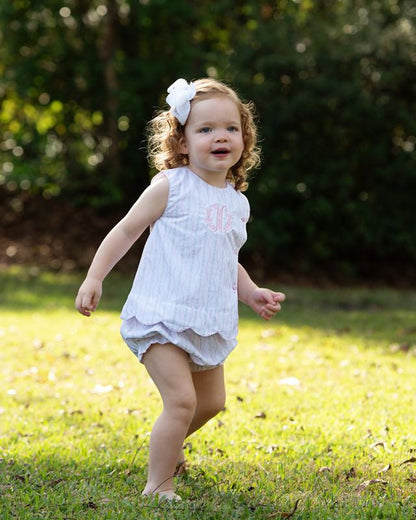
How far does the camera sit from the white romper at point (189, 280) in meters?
3.37

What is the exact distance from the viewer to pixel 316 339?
7.41 metres

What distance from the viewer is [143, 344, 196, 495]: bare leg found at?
333 cm

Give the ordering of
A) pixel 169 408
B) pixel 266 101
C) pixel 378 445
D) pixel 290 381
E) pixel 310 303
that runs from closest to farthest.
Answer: pixel 169 408 → pixel 378 445 → pixel 290 381 → pixel 310 303 → pixel 266 101

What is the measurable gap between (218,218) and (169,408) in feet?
Answer: 2.65

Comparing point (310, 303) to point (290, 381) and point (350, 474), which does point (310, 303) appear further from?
point (350, 474)

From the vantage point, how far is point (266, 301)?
12.3ft

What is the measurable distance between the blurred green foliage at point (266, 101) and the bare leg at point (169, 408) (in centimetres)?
793

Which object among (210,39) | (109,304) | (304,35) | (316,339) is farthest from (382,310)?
(210,39)

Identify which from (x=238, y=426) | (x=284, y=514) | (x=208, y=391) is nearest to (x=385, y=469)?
(x=284, y=514)

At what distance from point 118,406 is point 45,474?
1399 mm

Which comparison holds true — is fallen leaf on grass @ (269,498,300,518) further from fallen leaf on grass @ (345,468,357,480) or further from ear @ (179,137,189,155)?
ear @ (179,137,189,155)

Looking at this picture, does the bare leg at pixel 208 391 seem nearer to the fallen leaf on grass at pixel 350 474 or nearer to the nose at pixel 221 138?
the fallen leaf on grass at pixel 350 474

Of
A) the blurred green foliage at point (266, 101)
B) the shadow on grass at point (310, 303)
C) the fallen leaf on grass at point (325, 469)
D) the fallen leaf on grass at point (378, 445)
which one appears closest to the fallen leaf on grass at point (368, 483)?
the fallen leaf on grass at point (325, 469)

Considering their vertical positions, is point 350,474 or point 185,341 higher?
point 185,341
